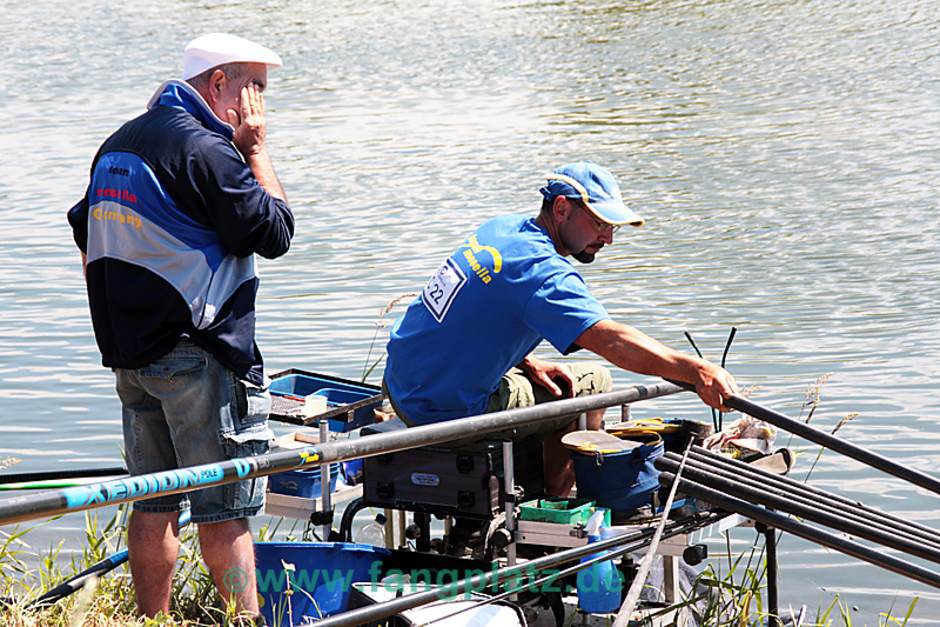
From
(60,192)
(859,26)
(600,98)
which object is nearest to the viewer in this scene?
(60,192)

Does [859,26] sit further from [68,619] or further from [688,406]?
[68,619]

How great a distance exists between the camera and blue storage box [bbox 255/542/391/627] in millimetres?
4051

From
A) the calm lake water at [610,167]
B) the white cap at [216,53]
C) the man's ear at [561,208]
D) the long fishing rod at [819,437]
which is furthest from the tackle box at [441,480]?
the calm lake water at [610,167]

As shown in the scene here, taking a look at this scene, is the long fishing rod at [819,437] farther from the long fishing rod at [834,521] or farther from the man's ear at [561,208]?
the man's ear at [561,208]

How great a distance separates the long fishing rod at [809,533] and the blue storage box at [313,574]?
0.94 meters

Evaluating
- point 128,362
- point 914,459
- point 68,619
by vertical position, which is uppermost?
point 128,362

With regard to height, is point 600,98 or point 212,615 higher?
point 600,98

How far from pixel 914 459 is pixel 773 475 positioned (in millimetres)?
3484

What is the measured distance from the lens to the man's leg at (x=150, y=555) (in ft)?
12.1

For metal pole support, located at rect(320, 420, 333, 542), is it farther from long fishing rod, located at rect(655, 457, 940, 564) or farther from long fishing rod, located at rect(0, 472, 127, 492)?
long fishing rod, located at rect(655, 457, 940, 564)

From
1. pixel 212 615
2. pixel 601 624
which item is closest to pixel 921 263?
pixel 601 624

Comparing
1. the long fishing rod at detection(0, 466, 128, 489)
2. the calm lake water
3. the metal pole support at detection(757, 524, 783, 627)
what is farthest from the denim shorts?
the calm lake water

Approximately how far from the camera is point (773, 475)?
398 cm

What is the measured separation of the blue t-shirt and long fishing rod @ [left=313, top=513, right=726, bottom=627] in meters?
0.65
